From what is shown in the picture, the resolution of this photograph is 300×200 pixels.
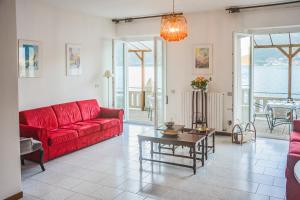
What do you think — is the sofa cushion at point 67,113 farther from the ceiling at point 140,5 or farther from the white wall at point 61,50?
the ceiling at point 140,5

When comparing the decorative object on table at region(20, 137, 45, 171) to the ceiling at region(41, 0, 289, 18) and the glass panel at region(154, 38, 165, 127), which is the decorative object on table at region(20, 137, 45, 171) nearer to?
the ceiling at region(41, 0, 289, 18)

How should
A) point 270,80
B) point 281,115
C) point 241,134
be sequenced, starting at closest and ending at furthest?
point 241,134
point 281,115
point 270,80

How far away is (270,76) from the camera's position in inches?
378

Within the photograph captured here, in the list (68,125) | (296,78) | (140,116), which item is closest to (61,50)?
(68,125)

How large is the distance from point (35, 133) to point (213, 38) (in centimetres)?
434

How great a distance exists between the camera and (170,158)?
5.19 meters

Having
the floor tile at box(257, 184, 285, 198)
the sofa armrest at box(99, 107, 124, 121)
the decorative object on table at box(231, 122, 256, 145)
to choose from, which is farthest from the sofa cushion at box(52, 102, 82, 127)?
the floor tile at box(257, 184, 285, 198)

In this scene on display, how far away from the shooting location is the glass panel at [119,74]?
27.0 feet

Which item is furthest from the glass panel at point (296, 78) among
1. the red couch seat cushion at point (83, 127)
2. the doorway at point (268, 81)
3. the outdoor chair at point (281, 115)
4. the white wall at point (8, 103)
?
the white wall at point (8, 103)

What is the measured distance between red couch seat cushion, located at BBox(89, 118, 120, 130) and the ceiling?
2440 mm

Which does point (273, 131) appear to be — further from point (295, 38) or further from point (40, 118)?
point (40, 118)

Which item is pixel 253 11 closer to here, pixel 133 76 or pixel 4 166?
pixel 133 76

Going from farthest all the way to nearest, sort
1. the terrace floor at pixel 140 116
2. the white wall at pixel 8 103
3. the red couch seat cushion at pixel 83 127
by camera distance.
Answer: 1. the terrace floor at pixel 140 116
2. the red couch seat cushion at pixel 83 127
3. the white wall at pixel 8 103

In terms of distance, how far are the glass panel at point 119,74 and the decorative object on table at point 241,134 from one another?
11.1 ft
